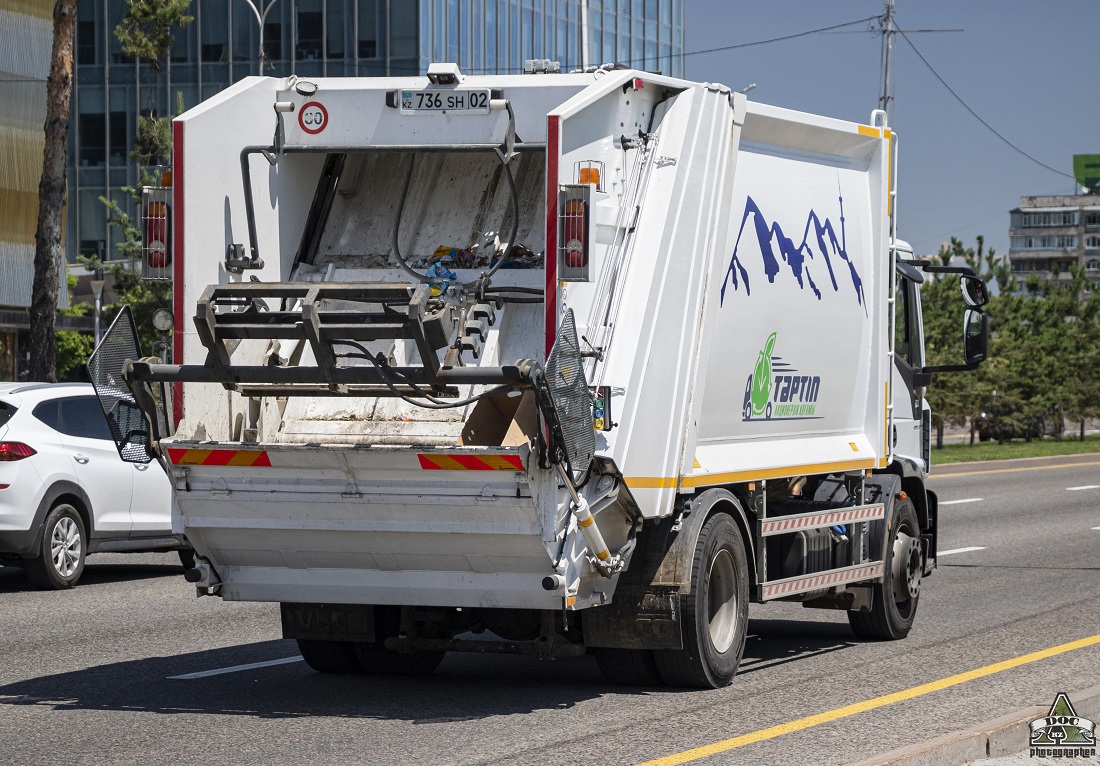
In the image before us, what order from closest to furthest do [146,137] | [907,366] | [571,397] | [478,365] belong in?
[571,397], [478,365], [907,366], [146,137]

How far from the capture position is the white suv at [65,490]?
546 inches

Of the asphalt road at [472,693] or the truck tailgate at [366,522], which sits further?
the truck tailgate at [366,522]

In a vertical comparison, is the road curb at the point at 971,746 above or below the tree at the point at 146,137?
below

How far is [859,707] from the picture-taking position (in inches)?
336

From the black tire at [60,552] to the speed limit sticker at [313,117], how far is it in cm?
648

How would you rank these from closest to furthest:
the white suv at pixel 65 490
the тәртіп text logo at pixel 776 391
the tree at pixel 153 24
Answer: the тәртіп text logo at pixel 776 391 < the white suv at pixel 65 490 < the tree at pixel 153 24

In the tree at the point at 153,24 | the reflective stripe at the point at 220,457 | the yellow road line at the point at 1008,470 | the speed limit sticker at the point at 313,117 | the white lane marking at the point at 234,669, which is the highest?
the tree at the point at 153,24

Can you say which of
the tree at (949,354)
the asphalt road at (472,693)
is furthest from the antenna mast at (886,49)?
the asphalt road at (472,693)

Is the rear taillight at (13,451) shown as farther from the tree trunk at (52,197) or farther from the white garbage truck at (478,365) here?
the tree trunk at (52,197)

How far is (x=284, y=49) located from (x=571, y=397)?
172 ft

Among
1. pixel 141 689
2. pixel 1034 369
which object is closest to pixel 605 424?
pixel 141 689

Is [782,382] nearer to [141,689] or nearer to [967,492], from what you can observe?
[141,689]

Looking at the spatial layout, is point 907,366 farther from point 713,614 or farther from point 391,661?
point 391,661

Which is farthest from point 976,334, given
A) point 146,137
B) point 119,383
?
point 146,137
